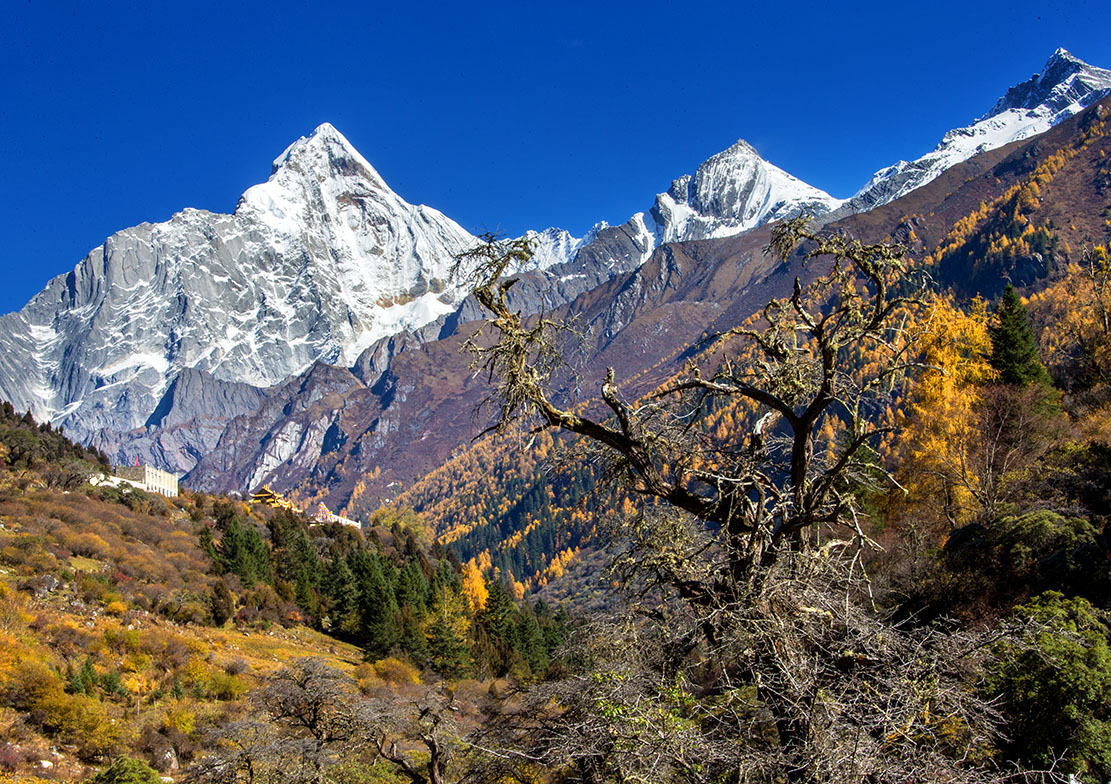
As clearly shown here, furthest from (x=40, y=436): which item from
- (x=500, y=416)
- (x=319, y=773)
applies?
(x=500, y=416)

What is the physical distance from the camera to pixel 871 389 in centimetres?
567

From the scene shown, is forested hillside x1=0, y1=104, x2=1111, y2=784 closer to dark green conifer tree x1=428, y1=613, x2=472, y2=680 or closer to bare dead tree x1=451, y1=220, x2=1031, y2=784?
bare dead tree x1=451, y1=220, x2=1031, y2=784

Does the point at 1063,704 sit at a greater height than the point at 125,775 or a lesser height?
greater

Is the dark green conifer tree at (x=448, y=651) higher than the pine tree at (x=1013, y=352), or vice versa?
the pine tree at (x=1013, y=352)

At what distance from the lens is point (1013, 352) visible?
32.4 metres

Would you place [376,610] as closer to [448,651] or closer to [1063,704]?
[448,651]

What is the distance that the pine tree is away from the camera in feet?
104

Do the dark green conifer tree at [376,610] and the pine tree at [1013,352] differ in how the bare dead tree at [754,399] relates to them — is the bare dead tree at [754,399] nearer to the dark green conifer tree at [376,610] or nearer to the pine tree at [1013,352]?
the pine tree at [1013,352]

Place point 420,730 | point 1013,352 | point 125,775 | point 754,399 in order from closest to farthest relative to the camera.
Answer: point 754,399 < point 420,730 < point 125,775 < point 1013,352

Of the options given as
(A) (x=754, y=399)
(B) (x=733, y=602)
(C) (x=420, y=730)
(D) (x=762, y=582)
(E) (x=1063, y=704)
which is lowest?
(C) (x=420, y=730)

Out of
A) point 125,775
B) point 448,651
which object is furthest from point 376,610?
point 125,775

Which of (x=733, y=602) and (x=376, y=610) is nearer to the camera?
(x=733, y=602)

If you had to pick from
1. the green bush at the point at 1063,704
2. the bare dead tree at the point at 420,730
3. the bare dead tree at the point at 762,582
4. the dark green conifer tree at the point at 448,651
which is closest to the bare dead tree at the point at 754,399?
the bare dead tree at the point at 762,582

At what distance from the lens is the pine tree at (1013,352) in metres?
31.7
